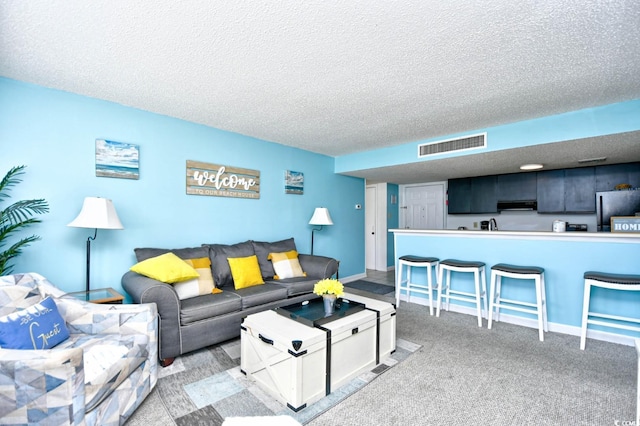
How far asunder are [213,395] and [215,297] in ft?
3.10

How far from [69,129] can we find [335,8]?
2638 mm

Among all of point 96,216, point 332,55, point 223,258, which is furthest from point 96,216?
point 332,55

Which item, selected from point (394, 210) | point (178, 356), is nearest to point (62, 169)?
point (178, 356)

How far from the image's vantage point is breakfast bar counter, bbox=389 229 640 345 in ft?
9.33

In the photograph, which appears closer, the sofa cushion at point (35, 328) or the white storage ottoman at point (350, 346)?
the sofa cushion at point (35, 328)

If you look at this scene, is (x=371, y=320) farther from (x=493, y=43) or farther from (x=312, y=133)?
(x=312, y=133)

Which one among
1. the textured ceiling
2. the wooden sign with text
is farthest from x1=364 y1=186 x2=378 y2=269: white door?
the wooden sign with text

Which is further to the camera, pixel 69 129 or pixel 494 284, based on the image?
pixel 494 284

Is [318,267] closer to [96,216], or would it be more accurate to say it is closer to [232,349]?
[232,349]

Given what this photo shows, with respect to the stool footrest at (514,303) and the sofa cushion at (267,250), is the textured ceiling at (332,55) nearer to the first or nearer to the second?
the sofa cushion at (267,250)

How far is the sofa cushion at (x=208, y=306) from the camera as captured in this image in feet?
8.13

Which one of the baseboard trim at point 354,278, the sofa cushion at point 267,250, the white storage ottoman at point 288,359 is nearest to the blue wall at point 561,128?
the sofa cushion at point 267,250

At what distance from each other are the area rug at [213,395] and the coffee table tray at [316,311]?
1.59 feet

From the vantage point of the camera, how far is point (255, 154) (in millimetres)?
4125
